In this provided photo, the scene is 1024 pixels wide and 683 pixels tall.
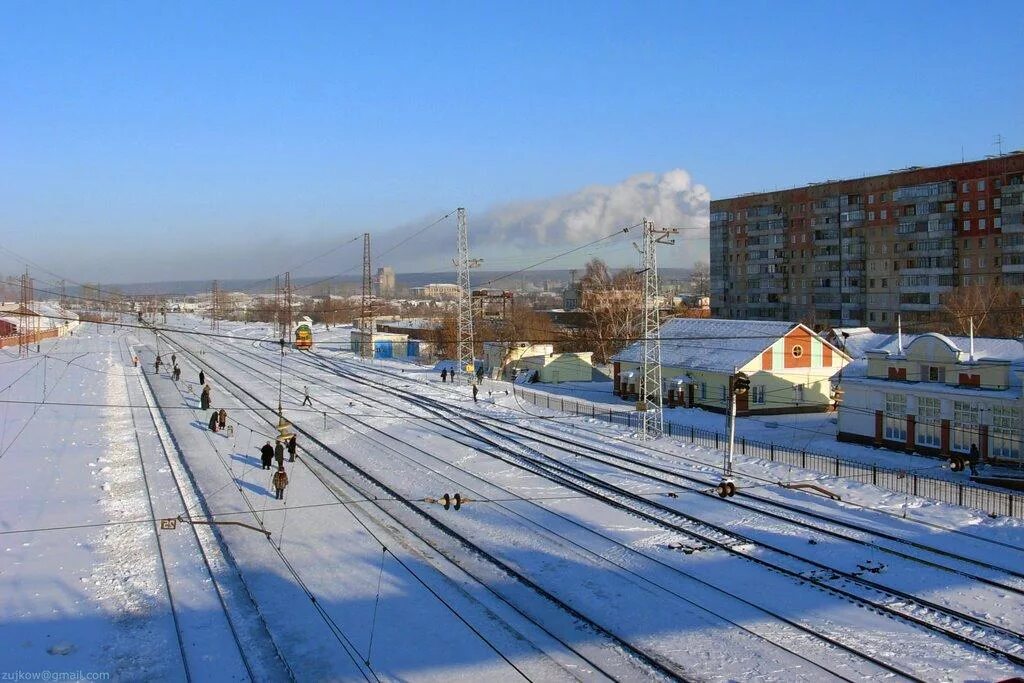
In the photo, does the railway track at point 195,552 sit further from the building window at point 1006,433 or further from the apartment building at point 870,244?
the apartment building at point 870,244

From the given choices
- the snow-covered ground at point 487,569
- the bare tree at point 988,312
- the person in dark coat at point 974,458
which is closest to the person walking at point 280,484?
the snow-covered ground at point 487,569

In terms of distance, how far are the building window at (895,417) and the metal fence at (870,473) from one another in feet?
11.5

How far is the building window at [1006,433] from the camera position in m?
23.0

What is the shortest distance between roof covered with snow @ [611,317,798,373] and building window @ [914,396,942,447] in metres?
7.34

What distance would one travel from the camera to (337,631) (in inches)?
423

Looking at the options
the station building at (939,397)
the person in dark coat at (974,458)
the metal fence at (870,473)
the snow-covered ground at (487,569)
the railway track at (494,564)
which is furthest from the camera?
the station building at (939,397)

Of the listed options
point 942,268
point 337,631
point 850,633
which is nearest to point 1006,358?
point 850,633

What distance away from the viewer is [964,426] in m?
24.2

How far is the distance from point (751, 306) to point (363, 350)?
2902 cm

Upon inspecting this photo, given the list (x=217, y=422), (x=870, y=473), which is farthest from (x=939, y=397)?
(x=217, y=422)

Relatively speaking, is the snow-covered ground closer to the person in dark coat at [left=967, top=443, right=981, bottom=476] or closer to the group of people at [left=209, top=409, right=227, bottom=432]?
the group of people at [left=209, top=409, right=227, bottom=432]

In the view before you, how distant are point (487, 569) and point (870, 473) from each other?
1201 cm

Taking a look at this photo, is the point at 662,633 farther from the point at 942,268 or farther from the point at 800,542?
the point at 942,268

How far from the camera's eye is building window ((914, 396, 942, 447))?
24984 mm
